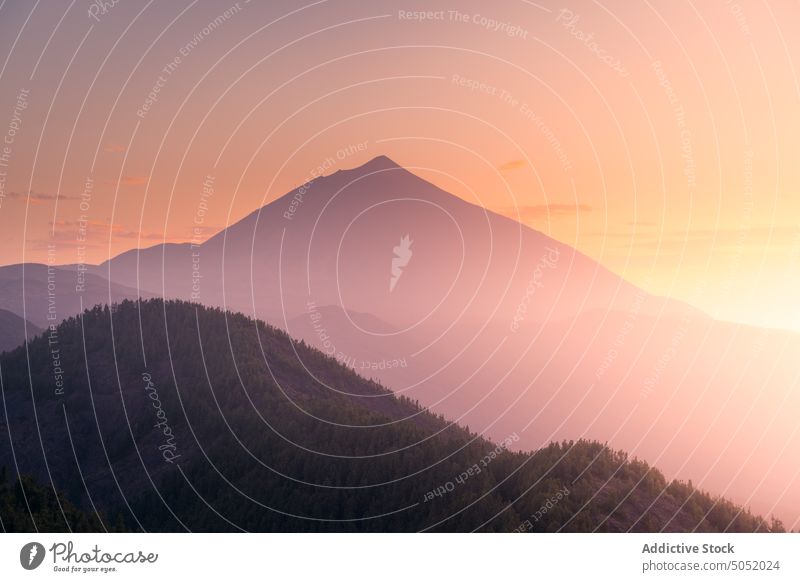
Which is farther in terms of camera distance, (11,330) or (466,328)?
(466,328)

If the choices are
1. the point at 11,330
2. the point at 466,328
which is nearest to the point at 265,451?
the point at 11,330

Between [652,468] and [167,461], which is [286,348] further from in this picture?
[652,468]

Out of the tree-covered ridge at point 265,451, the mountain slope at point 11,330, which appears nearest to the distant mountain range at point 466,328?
the mountain slope at point 11,330

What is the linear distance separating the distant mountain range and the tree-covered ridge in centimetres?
5867

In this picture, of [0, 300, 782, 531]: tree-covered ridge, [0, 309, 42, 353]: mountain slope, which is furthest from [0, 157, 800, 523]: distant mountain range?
[0, 300, 782, 531]: tree-covered ridge

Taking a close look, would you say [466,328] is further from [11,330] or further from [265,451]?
[265,451]

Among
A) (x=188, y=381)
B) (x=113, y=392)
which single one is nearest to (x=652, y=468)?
(x=188, y=381)

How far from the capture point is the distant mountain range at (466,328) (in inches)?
4638

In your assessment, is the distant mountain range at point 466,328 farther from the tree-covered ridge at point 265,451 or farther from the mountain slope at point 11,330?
the tree-covered ridge at point 265,451

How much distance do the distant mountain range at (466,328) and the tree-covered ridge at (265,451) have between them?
58.7 m

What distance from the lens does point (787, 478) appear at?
136375 mm

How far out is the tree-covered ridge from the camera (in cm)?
2105

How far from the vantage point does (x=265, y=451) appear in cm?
2898

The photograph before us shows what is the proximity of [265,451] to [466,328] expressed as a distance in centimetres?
14507
